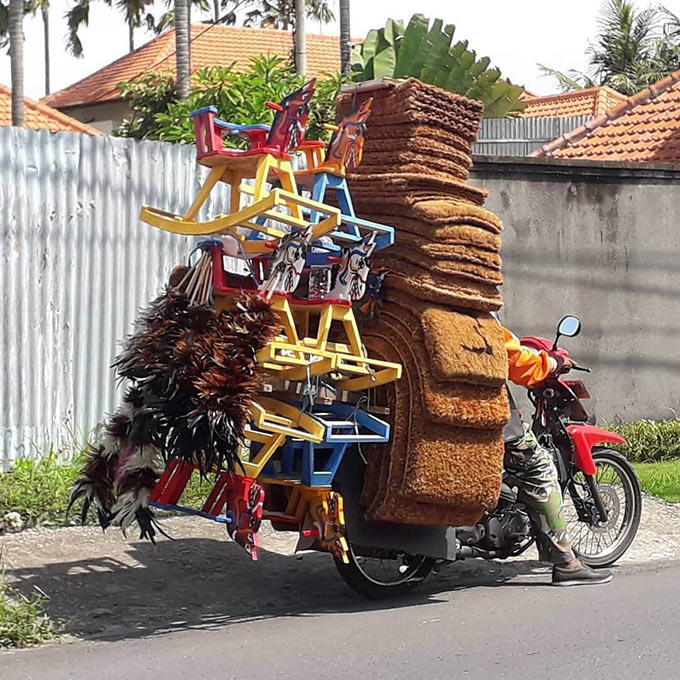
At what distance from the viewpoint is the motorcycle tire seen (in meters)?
7.44

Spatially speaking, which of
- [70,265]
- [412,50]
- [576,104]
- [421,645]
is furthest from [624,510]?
[576,104]

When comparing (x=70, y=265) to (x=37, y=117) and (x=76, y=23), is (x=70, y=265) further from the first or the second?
(x=76, y=23)

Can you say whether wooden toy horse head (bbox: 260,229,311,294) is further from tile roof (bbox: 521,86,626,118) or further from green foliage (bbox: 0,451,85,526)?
tile roof (bbox: 521,86,626,118)

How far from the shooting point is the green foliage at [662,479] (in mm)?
9547

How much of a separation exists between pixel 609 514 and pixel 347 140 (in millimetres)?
2929

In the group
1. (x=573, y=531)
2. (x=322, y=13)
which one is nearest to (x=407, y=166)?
(x=573, y=531)

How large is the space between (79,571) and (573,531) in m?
2.89

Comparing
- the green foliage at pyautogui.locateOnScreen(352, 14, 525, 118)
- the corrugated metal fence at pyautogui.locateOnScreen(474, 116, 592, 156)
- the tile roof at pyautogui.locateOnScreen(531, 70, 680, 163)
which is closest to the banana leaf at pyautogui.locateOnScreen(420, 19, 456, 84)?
the green foliage at pyautogui.locateOnScreen(352, 14, 525, 118)

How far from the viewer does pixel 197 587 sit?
22.2 feet

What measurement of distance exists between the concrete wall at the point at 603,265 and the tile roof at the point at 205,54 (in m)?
28.6

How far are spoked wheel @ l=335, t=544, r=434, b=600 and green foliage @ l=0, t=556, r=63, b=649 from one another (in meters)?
1.46

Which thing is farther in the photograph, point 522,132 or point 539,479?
point 522,132

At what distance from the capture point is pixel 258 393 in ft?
19.7

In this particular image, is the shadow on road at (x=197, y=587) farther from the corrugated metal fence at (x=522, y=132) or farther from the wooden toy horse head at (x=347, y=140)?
the corrugated metal fence at (x=522, y=132)
